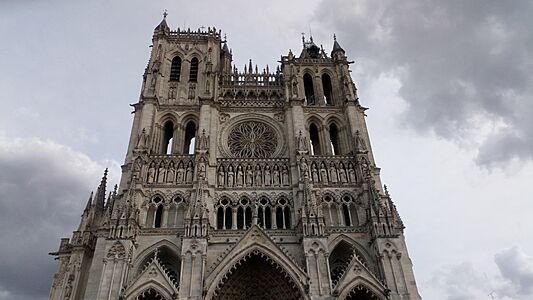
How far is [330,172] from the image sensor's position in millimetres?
27281

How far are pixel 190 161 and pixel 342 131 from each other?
39.4 ft

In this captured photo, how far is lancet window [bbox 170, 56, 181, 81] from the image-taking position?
3310cm

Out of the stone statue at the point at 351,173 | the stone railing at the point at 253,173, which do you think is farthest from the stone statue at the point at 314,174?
the stone statue at the point at 351,173

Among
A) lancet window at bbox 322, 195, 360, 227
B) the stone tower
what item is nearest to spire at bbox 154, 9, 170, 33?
the stone tower

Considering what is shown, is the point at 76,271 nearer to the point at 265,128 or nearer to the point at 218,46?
the point at 265,128

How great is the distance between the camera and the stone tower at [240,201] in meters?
21.4

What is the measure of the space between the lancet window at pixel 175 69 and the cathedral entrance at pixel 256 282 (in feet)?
57.6

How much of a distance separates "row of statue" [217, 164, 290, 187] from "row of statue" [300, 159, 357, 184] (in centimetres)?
164

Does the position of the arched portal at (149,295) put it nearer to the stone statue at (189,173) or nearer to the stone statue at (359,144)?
the stone statue at (189,173)

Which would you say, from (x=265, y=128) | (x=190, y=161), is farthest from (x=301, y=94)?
(x=190, y=161)

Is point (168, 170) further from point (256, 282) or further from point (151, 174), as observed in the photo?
point (256, 282)

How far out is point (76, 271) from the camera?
2364 cm

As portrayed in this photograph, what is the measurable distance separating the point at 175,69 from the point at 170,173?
11.4 metres

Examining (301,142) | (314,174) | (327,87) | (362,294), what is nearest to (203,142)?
(301,142)
